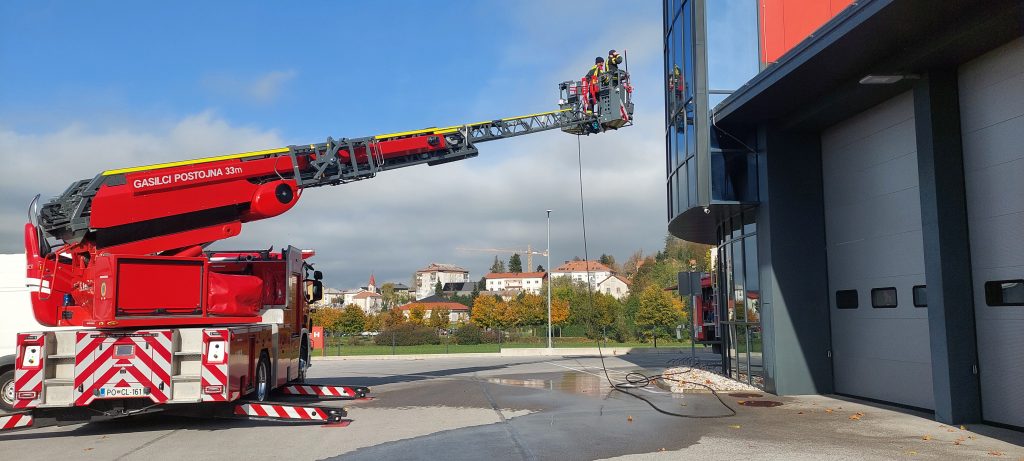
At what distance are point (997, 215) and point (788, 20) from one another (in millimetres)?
4897

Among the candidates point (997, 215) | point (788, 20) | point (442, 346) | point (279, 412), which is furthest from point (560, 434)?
point (442, 346)

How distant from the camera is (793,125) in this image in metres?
14.7

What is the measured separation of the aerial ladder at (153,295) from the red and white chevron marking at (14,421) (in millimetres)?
15

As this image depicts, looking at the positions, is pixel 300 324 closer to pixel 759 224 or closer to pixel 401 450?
pixel 401 450

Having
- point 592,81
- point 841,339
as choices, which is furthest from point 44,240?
point 841,339

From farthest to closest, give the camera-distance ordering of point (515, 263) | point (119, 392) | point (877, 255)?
point (515, 263) → point (877, 255) → point (119, 392)

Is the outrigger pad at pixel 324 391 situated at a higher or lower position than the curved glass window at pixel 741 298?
lower

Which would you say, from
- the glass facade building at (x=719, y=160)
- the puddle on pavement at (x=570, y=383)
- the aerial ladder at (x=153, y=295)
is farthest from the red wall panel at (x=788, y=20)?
the aerial ladder at (x=153, y=295)

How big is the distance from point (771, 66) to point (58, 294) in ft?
40.4

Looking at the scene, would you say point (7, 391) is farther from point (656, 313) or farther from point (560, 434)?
point (656, 313)

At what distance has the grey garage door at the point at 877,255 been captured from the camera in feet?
40.2

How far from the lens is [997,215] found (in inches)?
405

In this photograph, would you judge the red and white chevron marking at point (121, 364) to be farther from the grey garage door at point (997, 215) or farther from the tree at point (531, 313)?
the tree at point (531, 313)

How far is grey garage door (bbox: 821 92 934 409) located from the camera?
12.3 m
